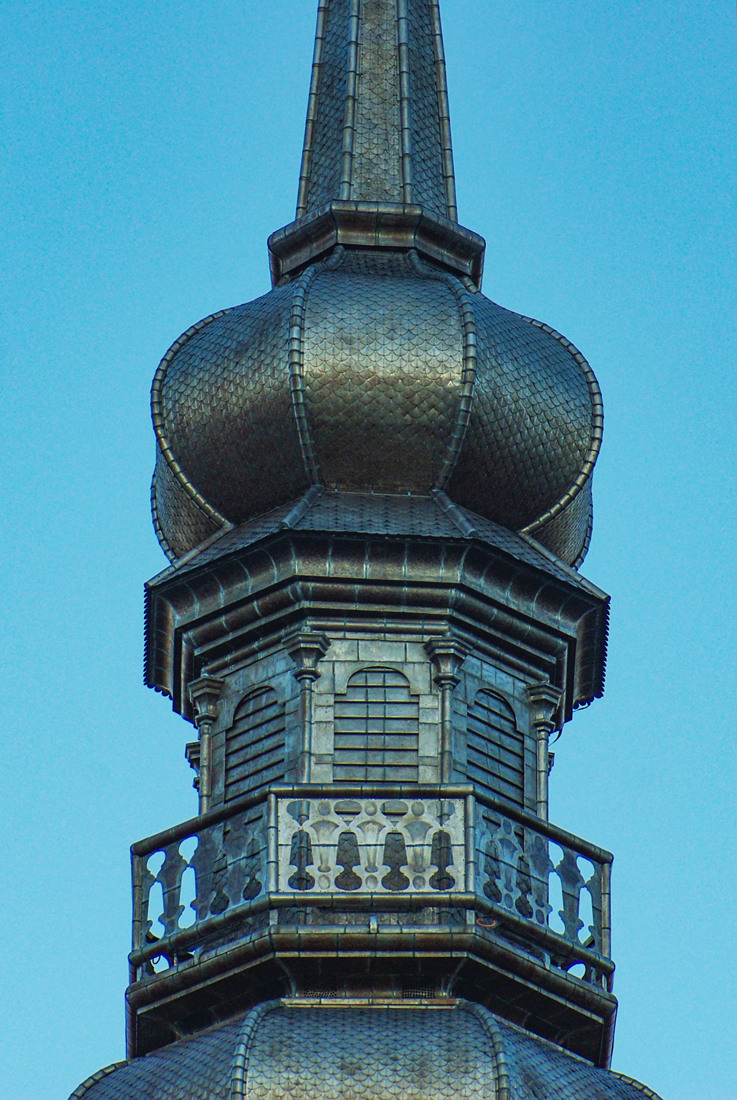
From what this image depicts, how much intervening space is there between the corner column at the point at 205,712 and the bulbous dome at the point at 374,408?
180cm

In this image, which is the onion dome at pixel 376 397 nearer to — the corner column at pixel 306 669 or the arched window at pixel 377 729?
the corner column at pixel 306 669

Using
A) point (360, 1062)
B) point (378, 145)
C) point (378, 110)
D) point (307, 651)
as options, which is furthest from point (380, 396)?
point (360, 1062)

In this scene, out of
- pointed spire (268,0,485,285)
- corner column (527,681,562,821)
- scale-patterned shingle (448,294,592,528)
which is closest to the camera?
corner column (527,681,562,821)

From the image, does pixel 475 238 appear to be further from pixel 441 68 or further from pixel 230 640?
pixel 230 640

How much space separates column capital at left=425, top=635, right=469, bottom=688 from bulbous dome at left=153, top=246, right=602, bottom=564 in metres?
1.72

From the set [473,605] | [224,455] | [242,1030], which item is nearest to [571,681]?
[473,605]

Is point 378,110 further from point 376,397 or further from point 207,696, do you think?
point 207,696

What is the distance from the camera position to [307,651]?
29953mm

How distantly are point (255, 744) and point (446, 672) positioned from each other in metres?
1.85

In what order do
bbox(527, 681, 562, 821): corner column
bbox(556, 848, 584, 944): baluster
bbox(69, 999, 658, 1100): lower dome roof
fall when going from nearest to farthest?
1. bbox(69, 999, 658, 1100): lower dome roof
2. bbox(556, 848, 584, 944): baluster
3. bbox(527, 681, 562, 821): corner column

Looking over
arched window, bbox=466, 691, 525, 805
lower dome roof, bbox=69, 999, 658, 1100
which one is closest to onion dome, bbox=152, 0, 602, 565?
arched window, bbox=466, 691, 525, 805

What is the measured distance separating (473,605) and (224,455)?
2929mm

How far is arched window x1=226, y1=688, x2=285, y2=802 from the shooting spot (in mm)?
Answer: 29688

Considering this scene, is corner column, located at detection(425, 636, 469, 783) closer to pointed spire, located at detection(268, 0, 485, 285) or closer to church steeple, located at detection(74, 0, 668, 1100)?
church steeple, located at detection(74, 0, 668, 1100)
